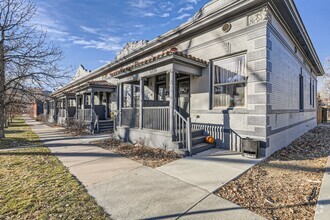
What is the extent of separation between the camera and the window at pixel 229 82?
19.4 ft

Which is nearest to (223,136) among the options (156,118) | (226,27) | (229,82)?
(229,82)

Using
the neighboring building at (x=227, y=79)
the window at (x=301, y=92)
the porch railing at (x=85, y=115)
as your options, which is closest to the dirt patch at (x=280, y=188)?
the neighboring building at (x=227, y=79)

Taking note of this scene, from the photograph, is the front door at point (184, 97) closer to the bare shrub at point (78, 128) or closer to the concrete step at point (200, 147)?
the concrete step at point (200, 147)

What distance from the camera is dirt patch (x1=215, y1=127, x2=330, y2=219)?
8.34 feet

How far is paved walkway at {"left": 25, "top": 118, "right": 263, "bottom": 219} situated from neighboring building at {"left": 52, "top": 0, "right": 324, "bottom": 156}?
120 cm

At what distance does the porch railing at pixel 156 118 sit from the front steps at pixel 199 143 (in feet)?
3.59

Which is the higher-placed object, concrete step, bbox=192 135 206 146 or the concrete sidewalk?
concrete step, bbox=192 135 206 146

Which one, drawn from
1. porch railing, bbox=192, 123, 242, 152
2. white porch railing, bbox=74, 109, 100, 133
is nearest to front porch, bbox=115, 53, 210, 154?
porch railing, bbox=192, 123, 242, 152

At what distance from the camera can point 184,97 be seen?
7906 mm

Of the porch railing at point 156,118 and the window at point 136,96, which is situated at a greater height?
the window at point 136,96

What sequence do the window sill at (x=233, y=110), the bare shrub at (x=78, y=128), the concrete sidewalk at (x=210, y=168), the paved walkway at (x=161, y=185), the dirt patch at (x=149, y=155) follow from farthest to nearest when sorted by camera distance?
the bare shrub at (x=78, y=128)
the window sill at (x=233, y=110)
the dirt patch at (x=149, y=155)
the concrete sidewalk at (x=210, y=168)
the paved walkway at (x=161, y=185)

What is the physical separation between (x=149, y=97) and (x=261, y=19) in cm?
631

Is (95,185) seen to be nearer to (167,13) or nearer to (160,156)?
(160,156)

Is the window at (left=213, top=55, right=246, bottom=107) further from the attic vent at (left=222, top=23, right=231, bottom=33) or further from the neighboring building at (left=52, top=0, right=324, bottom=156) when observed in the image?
the attic vent at (left=222, top=23, right=231, bottom=33)
